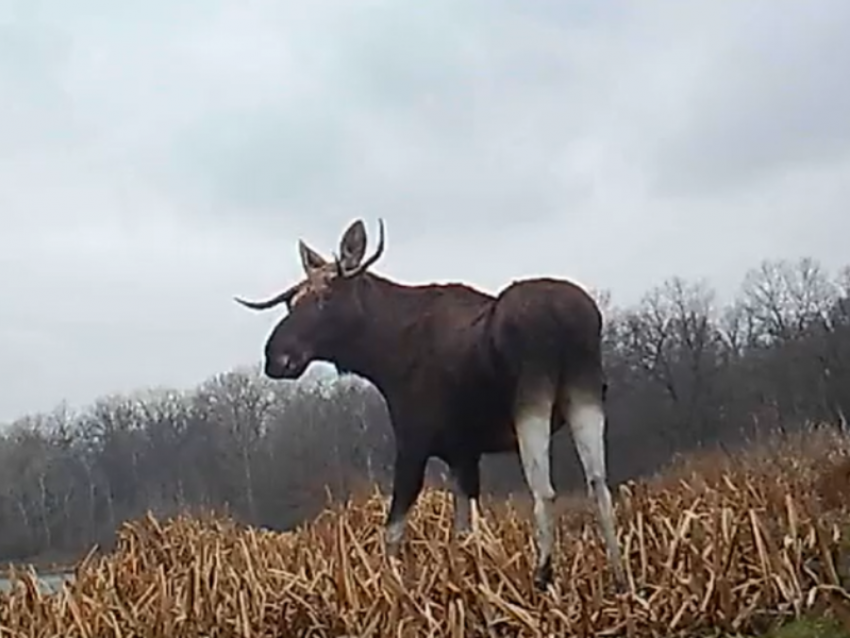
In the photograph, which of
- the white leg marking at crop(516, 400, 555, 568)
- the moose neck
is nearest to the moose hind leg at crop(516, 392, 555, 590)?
the white leg marking at crop(516, 400, 555, 568)

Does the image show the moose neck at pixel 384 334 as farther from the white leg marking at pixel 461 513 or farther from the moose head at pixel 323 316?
the white leg marking at pixel 461 513

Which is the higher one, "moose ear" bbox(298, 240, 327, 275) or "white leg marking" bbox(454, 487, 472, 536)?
"moose ear" bbox(298, 240, 327, 275)

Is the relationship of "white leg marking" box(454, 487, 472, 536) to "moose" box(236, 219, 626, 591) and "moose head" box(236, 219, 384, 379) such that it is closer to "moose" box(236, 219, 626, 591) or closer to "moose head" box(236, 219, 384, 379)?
"moose" box(236, 219, 626, 591)

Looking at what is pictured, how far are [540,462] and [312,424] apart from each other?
45.7 metres

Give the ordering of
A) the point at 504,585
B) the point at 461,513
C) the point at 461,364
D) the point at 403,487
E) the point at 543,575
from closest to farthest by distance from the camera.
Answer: the point at 504,585, the point at 543,575, the point at 461,364, the point at 403,487, the point at 461,513

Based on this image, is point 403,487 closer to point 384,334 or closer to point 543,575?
point 384,334

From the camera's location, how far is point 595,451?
496cm

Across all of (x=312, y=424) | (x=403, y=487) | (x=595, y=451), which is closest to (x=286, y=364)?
(x=403, y=487)

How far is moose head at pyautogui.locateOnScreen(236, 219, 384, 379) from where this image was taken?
229 inches

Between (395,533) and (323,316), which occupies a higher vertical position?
(323,316)

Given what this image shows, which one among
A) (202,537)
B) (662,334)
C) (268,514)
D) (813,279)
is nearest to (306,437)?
(662,334)

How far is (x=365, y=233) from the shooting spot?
19.2 ft

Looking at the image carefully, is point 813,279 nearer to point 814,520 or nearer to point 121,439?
point 121,439

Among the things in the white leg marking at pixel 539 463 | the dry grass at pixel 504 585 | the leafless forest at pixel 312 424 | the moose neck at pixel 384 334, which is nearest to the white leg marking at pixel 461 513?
the dry grass at pixel 504 585
